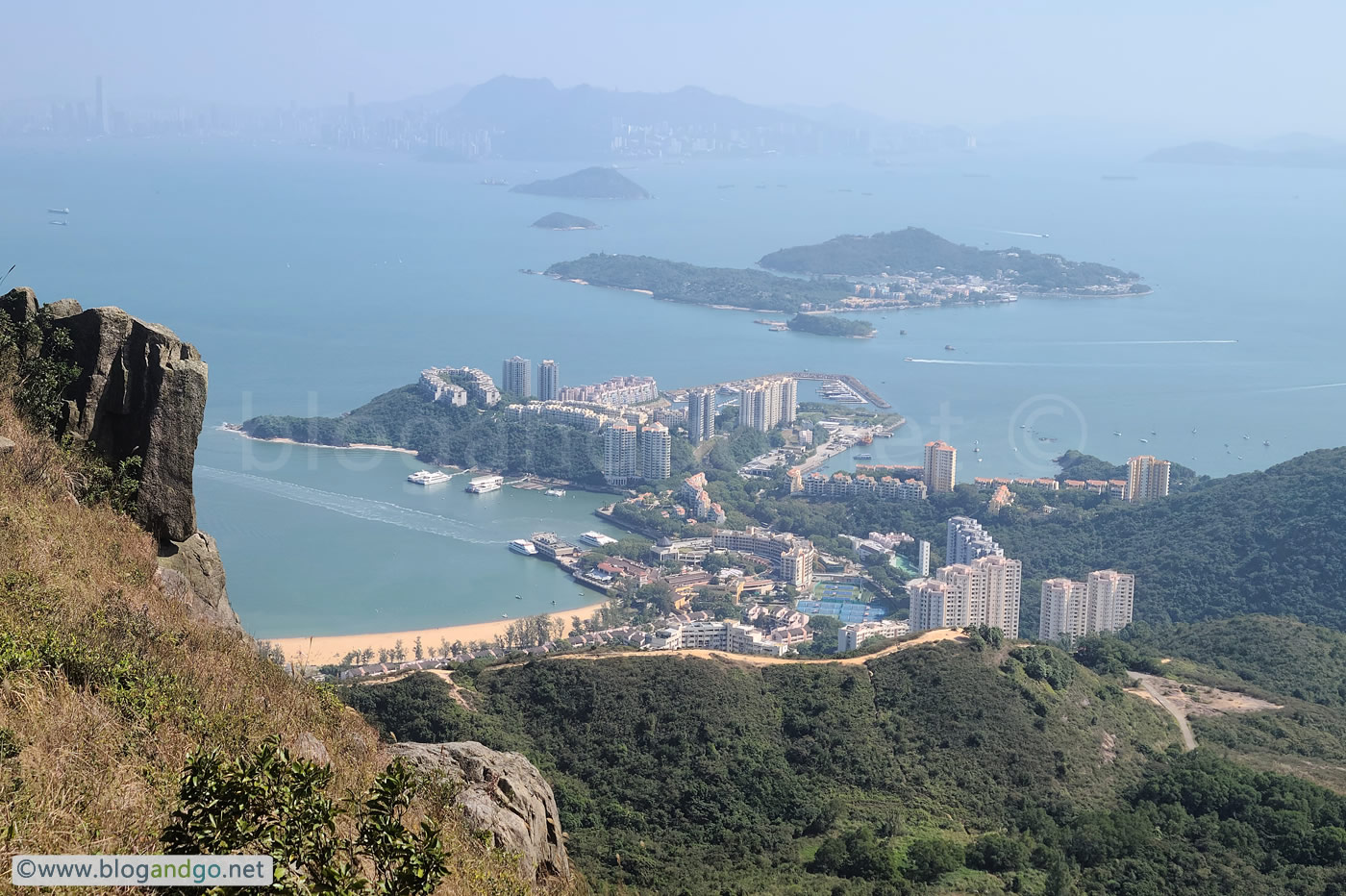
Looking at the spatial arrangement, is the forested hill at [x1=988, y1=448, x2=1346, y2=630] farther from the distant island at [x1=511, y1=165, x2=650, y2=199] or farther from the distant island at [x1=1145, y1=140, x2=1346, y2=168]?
the distant island at [x1=1145, y1=140, x2=1346, y2=168]

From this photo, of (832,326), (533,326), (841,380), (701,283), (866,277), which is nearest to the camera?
(841,380)

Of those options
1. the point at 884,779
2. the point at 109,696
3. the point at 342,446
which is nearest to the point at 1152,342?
the point at 342,446

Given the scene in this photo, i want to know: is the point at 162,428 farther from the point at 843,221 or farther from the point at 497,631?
the point at 843,221

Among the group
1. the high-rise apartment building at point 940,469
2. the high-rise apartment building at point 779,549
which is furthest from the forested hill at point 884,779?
the high-rise apartment building at point 940,469

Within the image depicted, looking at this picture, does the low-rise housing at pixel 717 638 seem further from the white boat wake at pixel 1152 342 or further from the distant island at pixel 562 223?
the distant island at pixel 562 223

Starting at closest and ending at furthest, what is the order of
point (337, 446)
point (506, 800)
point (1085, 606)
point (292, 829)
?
point (292, 829) < point (506, 800) < point (1085, 606) < point (337, 446)

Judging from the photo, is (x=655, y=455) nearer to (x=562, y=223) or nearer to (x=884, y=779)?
(x=884, y=779)
